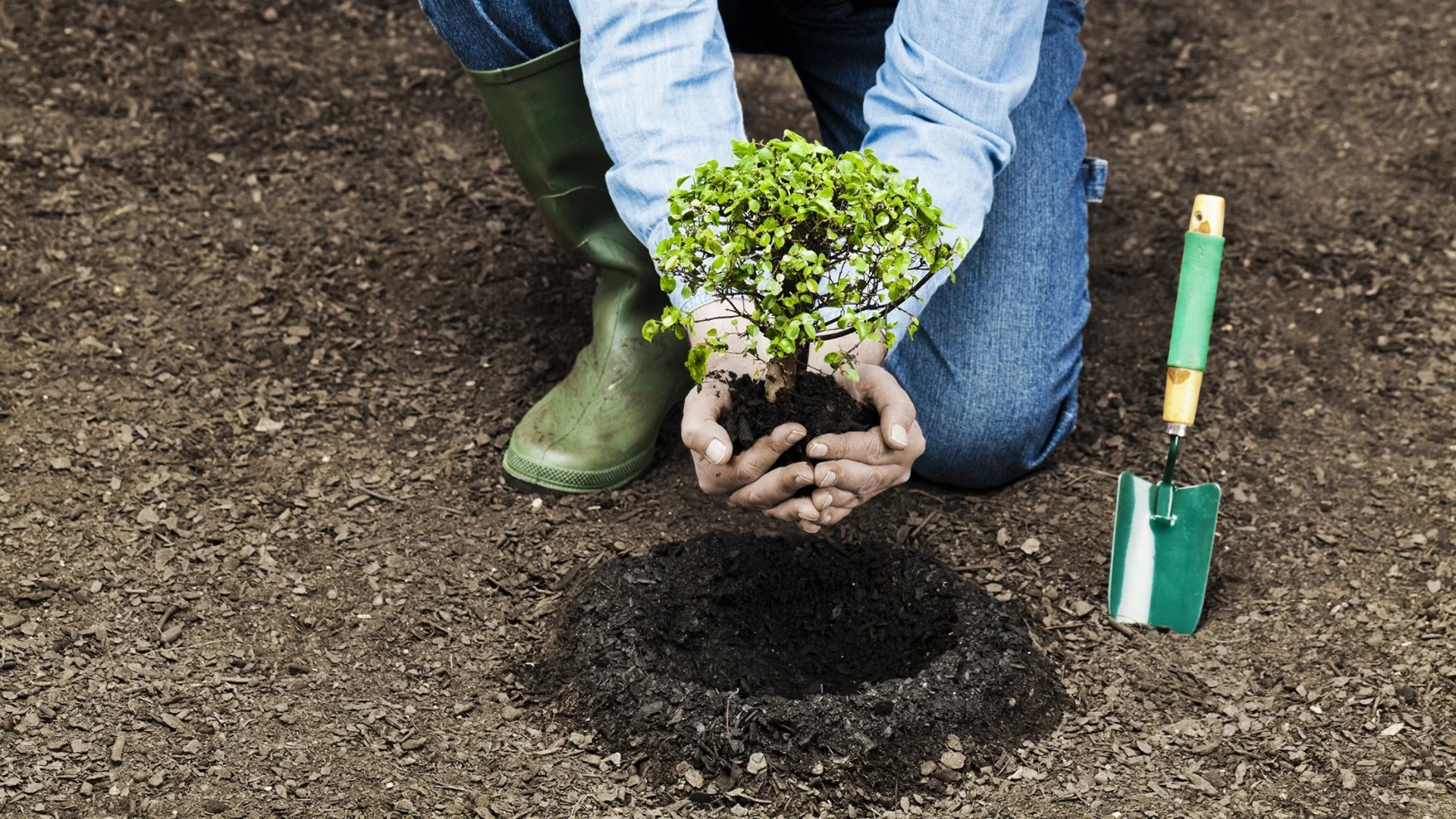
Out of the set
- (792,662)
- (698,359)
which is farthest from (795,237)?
(792,662)

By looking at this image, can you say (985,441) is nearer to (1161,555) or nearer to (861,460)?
(1161,555)

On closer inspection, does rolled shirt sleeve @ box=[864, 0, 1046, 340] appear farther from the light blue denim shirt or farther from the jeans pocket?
the jeans pocket

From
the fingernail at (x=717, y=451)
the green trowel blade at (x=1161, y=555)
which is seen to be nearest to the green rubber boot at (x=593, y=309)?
the fingernail at (x=717, y=451)

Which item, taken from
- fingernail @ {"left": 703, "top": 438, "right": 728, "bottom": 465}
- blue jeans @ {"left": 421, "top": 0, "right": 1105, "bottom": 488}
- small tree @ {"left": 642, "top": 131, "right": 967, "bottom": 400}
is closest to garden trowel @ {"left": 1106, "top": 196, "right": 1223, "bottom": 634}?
blue jeans @ {"left": 421, "top": 0, "right": 1105, "bottom": 488}

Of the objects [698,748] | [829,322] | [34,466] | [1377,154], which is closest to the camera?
[829,322]

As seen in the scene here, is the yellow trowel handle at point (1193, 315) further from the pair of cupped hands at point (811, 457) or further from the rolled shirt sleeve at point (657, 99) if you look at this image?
the rolled shirt sleeve at point (657, 99)

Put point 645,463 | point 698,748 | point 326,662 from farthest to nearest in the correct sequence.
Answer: point 645,463
point 326,662
point 698,748

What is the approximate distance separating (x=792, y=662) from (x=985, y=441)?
2.12 ft

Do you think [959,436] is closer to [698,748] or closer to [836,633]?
[836,633]

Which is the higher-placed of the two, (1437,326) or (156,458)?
(156,458)

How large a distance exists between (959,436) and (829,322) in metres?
0.83

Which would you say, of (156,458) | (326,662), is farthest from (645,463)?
(156,458)

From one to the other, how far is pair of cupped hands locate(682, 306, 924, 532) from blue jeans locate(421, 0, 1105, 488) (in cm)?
57

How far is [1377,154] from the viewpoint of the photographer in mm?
3400
